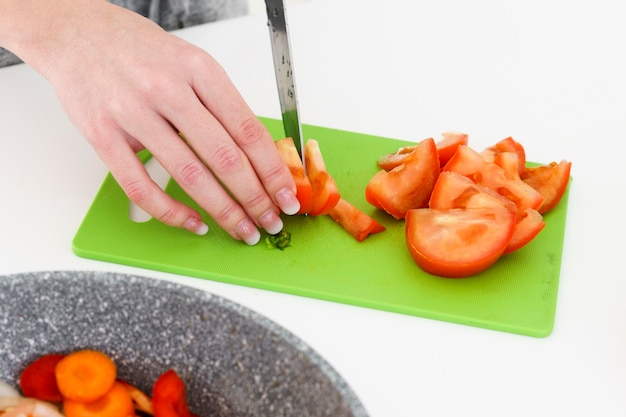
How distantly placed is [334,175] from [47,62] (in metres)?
0.52

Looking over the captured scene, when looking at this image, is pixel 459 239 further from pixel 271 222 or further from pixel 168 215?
pixel 168 215

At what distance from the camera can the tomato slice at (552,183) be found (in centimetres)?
141

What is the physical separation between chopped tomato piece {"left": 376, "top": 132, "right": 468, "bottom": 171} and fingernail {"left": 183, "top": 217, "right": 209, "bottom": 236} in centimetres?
36

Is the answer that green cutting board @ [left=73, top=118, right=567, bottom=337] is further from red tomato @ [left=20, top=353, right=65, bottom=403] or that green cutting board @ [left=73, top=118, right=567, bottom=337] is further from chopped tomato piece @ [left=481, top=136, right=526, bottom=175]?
red tomato @ [left=20, top=353, right=65, bottom=403]

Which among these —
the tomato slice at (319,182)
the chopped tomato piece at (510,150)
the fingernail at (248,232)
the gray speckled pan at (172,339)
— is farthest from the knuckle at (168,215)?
the chopped tomato piece at (510,150)

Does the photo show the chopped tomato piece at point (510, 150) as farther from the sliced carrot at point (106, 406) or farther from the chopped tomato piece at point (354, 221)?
the sliced carrot at point (106, 406)

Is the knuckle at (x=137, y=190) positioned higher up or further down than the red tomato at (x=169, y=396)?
further down

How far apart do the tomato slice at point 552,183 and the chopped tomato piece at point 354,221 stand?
289 millimetres

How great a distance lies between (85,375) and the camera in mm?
857

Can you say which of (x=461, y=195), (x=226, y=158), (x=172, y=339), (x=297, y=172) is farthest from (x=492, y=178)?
(x=172, y=339)

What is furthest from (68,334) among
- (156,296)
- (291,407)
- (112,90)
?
(112,90)

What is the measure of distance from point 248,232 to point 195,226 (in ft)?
0.29

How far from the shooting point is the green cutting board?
125cm

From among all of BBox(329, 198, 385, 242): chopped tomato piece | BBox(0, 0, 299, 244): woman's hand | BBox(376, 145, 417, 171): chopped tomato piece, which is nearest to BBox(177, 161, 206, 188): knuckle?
BBox(0, 0, 299, 244): woman's hand
